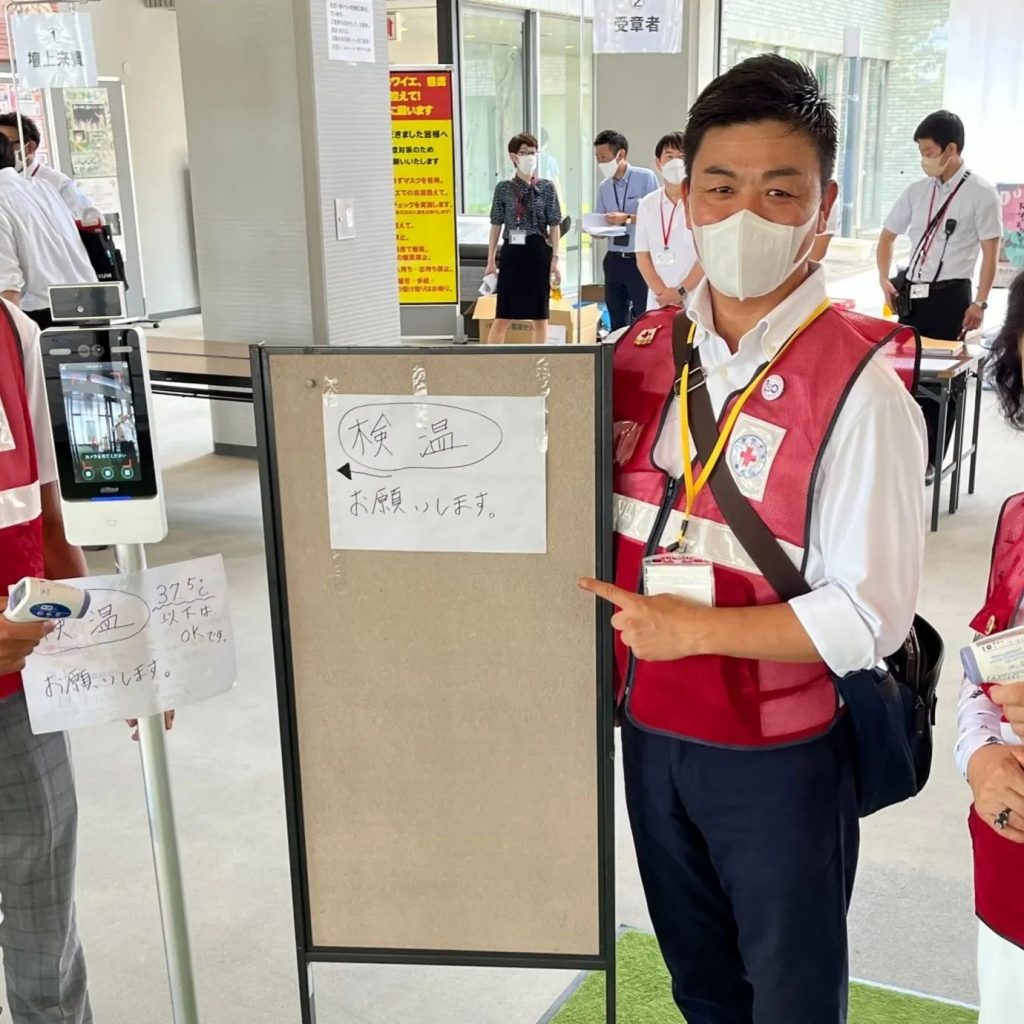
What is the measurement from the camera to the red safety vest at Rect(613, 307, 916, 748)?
134 centimetres

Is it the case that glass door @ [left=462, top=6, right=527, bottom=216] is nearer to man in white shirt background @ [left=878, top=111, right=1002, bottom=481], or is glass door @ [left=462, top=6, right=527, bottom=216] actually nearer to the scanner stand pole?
man in white shirt background @ [left=878, top=111, right=1002, bottom=481]

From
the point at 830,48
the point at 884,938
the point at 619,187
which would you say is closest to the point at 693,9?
the point at 830,48

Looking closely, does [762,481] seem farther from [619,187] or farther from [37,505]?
[619,187]

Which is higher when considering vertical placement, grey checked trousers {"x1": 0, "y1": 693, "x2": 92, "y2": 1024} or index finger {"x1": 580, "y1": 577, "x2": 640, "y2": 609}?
index finger {"x1": 580, "y1": 577, "x2": 640, "y2": 609}

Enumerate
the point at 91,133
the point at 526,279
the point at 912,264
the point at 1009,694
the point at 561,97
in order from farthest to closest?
the point at 561,97 → the point at 91,133 → the point at 526,279 → the point at 912,264 → the point at 1009,694

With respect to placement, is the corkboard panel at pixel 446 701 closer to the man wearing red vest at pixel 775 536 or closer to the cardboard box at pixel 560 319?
the man wearing red vest at pixel 775 536

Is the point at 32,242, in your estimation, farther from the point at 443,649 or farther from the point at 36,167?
the point at 443,649

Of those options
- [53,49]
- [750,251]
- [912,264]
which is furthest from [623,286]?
[750,251]

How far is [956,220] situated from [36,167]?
450 cm

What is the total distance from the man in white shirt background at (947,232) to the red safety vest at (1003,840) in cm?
429

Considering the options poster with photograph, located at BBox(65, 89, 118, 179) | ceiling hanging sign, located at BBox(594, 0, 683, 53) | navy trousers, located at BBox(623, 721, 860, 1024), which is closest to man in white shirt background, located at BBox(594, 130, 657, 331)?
ceiling hanging sign, located at BBox(594, 0, 683, 53)

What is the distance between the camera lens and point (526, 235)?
819 cm

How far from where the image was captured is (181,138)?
37.9 ft

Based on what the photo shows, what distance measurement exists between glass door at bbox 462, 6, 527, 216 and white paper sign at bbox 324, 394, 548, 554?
10.1m
